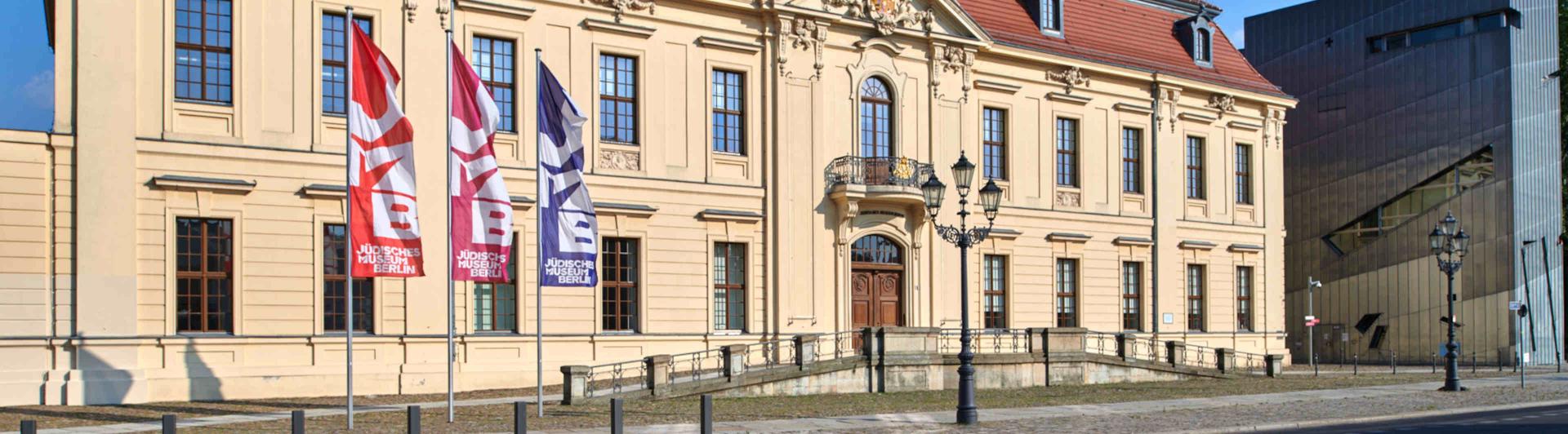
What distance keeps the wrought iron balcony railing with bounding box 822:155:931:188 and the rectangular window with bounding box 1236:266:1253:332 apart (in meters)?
15.5

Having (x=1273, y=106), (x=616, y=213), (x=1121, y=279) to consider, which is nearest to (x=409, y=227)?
(x=616, y=213)

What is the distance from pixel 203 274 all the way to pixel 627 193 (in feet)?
30.3

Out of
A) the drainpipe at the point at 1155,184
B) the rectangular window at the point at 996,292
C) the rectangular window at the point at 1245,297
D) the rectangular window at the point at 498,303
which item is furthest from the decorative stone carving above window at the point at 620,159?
the rectangular window at the point at 1245,297

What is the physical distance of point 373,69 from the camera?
2112 centimetres

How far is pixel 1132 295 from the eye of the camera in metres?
44.5

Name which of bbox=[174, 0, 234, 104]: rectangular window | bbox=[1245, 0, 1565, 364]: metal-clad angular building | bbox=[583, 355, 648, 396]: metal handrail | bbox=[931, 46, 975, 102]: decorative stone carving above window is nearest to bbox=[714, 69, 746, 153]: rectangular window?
bbox=[583, 355, 648, 396]: metal handrail

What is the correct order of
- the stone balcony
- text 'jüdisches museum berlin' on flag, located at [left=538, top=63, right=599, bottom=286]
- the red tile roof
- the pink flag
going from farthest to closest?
the red tile roof, the stone balcony, text 'jüdisches museum berlin' on flag, located at [left=538, top=63, right=599, bottom=286], the pink flag

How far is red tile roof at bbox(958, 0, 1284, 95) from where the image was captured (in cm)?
4162

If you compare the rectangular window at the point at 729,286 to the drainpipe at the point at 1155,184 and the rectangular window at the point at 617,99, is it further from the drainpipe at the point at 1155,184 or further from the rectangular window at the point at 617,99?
the drainpipe at the point at 1155,184

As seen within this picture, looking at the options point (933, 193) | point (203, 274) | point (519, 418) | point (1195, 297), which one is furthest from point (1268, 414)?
point (1195, 297)

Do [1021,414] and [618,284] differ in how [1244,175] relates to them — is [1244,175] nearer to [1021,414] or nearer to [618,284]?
[618,284]

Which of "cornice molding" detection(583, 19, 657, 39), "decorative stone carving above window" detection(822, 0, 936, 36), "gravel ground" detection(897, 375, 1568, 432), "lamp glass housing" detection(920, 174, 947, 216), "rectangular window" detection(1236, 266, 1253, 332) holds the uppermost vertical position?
"decorative stone carving above window" detection(822, 0, 936, 36)

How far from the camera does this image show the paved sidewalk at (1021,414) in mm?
21984

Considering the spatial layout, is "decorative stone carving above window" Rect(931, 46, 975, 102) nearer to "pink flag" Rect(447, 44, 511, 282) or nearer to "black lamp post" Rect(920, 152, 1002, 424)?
"black lamp post" Rect(920, 152, 1002, 424)
